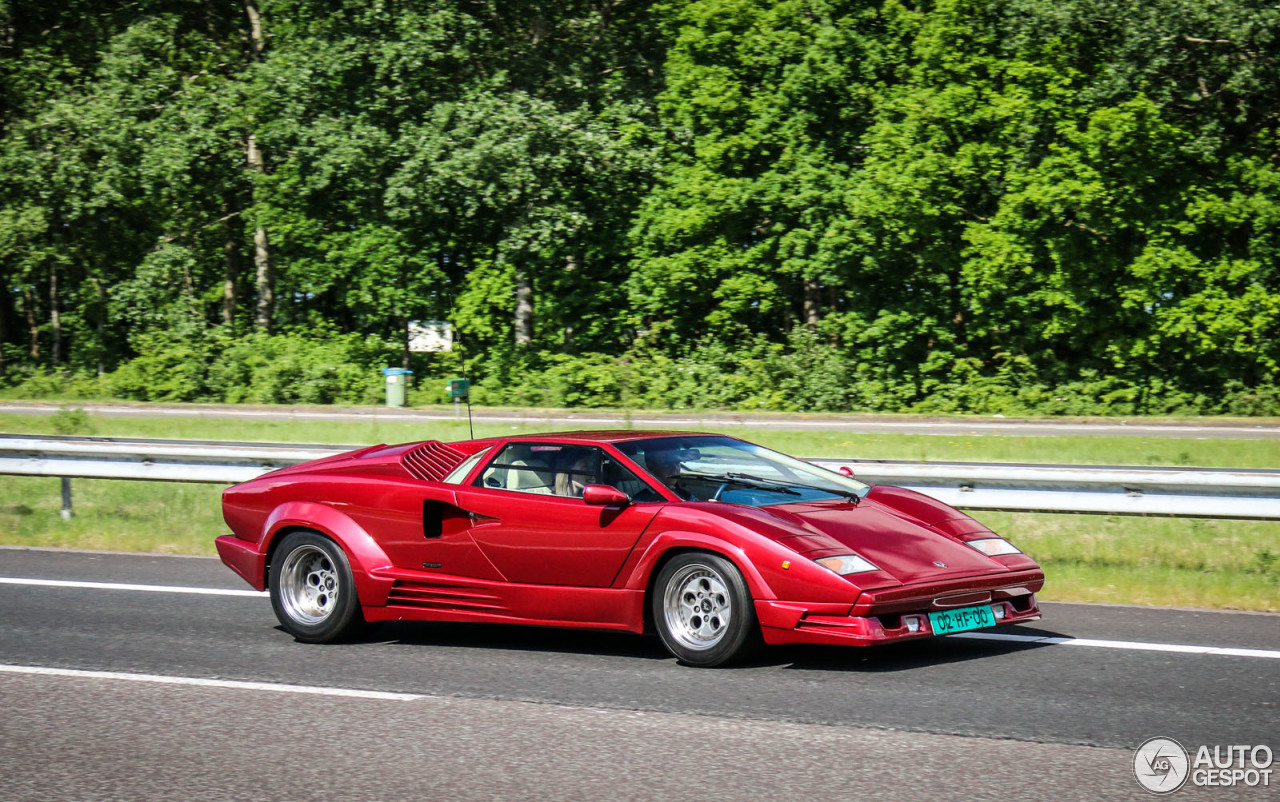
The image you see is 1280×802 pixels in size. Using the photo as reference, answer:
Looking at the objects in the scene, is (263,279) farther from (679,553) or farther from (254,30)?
(679,553)

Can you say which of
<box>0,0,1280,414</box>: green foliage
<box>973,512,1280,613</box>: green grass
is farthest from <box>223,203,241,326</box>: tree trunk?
<box>973,512,1280,613</box>: green grass

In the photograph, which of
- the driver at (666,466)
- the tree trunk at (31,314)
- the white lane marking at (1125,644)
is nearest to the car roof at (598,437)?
the driver at (666,466)

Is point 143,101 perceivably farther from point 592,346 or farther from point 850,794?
point 850,794

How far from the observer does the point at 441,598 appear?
752 cm

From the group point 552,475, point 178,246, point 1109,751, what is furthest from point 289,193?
point 1109,751

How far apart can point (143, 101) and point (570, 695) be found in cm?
3405

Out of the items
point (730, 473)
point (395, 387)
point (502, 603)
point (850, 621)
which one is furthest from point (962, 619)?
point (395, 387)

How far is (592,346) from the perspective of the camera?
36.8m

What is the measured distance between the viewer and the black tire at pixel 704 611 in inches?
259

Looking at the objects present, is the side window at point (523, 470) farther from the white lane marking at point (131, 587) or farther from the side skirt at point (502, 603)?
the white lane marking at point (131, 587)

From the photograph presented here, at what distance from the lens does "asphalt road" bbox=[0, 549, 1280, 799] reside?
4.79 m

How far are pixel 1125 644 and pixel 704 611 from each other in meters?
2.44

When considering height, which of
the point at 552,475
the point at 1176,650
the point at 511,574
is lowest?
the point at 1176,650

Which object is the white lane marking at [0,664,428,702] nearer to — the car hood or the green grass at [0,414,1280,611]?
the car hood
